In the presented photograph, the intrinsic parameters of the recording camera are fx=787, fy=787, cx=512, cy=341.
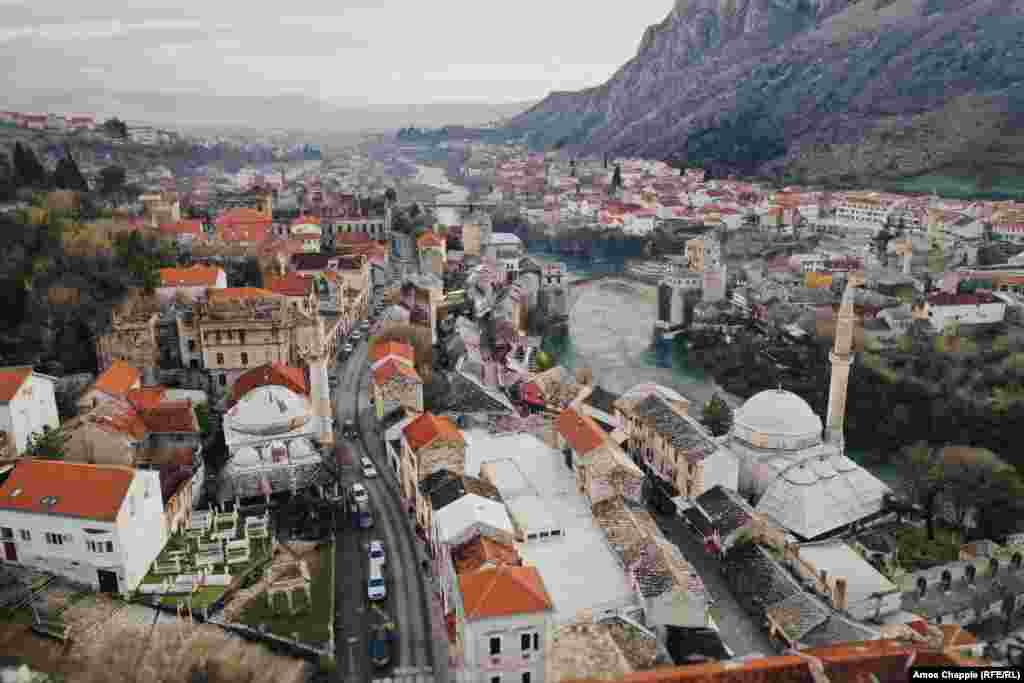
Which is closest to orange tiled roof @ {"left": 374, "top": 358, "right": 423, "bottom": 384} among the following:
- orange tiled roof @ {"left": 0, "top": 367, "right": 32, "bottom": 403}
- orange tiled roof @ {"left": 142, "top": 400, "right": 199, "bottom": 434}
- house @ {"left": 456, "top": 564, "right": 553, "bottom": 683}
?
orange tiled roof @ {"left": 142, "top": 400, "right": 199, "bottom": 434}

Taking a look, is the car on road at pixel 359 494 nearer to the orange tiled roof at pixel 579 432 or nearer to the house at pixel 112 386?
the orange tiled roof at pixel 579 432

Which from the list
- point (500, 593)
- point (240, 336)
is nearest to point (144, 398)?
point (240, 336)

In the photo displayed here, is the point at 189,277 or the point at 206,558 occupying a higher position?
the point at 189,277

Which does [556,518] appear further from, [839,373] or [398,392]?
[839,373]

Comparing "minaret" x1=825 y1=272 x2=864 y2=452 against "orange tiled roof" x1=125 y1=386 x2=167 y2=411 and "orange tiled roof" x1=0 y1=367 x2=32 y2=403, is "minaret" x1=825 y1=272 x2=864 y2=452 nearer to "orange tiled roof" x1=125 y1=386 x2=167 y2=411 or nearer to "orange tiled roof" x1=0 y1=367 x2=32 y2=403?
"orange tiled roof" x1=125 y1=386 x2=167 y2=411

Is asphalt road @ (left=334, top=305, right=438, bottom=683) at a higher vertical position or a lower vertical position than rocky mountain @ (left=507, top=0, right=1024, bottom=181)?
lower

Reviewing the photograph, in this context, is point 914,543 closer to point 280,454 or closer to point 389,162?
point 280,454
